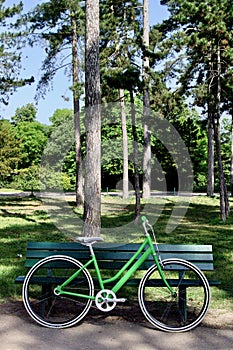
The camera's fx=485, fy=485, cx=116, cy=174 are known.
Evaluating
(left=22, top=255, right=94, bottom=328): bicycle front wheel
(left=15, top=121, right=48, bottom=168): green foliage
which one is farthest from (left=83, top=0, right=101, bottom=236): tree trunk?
(left=15, top=121, right=48, bottom=168): green foliage

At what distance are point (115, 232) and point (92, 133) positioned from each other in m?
7.99

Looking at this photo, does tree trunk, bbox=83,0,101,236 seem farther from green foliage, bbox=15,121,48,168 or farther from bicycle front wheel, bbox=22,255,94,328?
green foliage, bbox=15,121,48,168

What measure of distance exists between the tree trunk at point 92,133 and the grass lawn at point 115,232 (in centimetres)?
131

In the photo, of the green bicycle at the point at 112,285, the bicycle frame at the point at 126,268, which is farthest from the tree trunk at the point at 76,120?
the bicycle frame at the point at 126,268

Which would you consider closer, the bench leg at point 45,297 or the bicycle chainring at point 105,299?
the bicycle chainring at point 105,299

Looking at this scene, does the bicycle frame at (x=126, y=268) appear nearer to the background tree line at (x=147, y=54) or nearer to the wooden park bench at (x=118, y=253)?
the wooden park bench at (x=118, y=253)

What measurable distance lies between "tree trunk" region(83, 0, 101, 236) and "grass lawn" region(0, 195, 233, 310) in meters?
1.31

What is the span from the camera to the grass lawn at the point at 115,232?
7.30 metres

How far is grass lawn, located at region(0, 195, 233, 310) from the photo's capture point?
7297mm

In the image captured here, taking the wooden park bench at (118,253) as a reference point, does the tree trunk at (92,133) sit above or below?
above

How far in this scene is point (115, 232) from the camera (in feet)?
49.8

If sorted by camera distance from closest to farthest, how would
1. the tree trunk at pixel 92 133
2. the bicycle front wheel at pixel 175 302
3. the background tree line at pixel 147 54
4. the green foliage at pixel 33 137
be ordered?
1. the bicycle front wheel at pixel 175 302
2. the tree trunk at pixel 92 133
3. the background tree line at pixel 147 54
4. the green foliage at pixel 33 137

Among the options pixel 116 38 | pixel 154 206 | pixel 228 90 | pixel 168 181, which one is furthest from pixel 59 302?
pixel 168 181

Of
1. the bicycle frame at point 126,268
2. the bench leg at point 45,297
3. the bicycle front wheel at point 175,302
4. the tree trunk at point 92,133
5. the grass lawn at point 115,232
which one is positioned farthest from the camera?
the tree trunk at point 92,133
